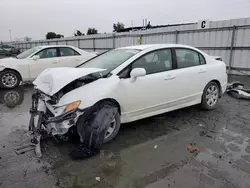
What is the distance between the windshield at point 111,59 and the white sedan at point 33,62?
482 centimetres

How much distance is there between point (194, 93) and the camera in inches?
193

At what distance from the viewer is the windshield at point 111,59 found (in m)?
4.15

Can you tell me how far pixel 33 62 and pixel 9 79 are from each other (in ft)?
3.54

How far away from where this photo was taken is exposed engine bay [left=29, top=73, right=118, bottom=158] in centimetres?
323

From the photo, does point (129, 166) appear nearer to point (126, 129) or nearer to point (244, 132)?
point (126, 129)

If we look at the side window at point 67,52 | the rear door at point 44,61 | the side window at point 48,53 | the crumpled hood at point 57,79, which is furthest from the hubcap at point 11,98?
the crumpled hood at point 57,79

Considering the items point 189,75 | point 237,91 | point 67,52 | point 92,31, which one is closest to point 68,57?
point 67,52

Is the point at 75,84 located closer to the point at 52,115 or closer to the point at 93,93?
the point at 93,93

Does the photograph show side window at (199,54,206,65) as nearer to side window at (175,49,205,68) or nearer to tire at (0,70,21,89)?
side window at (175,49,205,68)

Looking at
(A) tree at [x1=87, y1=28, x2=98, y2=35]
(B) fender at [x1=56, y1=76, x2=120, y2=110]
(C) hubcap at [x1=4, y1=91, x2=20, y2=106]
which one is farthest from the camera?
(A) tree at [x1=87, y1=28, x2=98, y2=35]

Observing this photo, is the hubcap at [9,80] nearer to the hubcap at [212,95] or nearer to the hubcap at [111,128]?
the hubcap at [111,128]

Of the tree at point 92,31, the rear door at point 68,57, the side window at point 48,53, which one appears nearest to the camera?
the side window at point 48,53

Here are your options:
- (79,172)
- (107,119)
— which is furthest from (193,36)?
(79,172)

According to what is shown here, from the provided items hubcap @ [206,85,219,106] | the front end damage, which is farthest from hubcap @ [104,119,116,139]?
hubcap @ [206,85,219,106]
